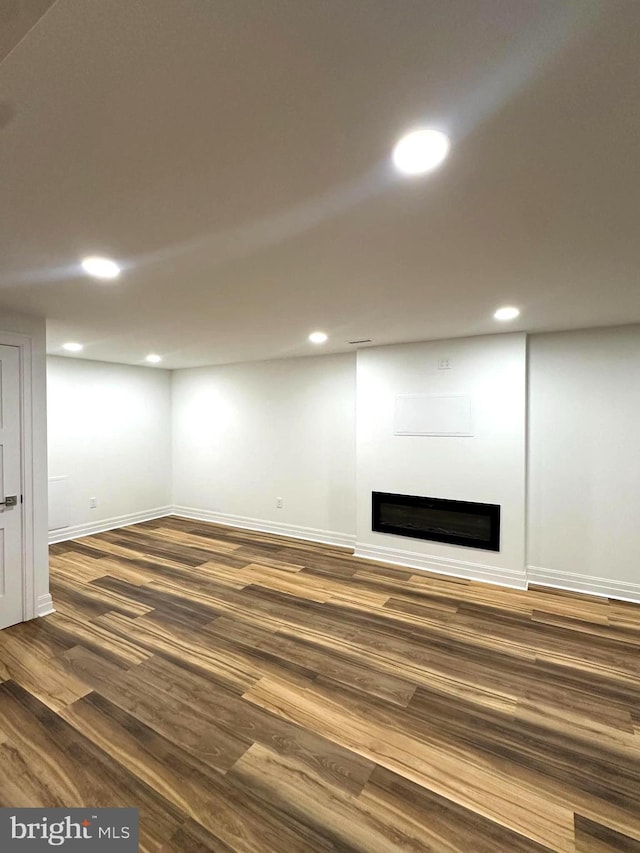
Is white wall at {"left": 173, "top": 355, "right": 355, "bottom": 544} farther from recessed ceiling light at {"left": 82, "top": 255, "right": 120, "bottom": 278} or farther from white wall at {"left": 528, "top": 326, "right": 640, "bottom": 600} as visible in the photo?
recessed ceiling light at {"left": 82, "top": 255, "right": 120, "bottom": 278}

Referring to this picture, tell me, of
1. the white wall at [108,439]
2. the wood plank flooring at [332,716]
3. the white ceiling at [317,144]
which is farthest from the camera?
the white wall at [108,439]

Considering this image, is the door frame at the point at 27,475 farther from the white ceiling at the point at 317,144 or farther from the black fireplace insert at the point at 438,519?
the black fireplace insert at the point at 438,519

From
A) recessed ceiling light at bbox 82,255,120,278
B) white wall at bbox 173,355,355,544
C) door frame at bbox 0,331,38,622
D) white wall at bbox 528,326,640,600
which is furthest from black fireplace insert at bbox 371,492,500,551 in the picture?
recessed ceiling light at bbox 82,255,120,278

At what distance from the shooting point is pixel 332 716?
218 cm

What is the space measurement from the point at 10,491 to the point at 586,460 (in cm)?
478

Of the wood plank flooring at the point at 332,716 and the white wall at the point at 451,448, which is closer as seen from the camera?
the wood plank flooring at the point at 332,716

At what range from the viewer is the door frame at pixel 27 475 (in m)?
3.17

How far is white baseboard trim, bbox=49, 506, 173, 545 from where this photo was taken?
520 cm

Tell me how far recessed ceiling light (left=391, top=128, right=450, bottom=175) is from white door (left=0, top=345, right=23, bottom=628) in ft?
10.3

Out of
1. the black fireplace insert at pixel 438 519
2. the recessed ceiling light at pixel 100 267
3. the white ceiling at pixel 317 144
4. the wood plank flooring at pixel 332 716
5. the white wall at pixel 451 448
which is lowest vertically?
the wood plank flooring at pixel 332 716

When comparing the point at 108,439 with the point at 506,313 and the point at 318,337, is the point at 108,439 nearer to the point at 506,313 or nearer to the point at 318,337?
the point at 318,337

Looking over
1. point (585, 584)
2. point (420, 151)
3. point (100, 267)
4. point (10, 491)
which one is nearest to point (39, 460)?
point (10, 491)

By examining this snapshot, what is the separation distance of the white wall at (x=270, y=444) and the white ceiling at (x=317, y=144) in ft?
9.26

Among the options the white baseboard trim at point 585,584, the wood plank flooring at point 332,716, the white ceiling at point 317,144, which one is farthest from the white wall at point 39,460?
the white baseboard trim at point 585,584
